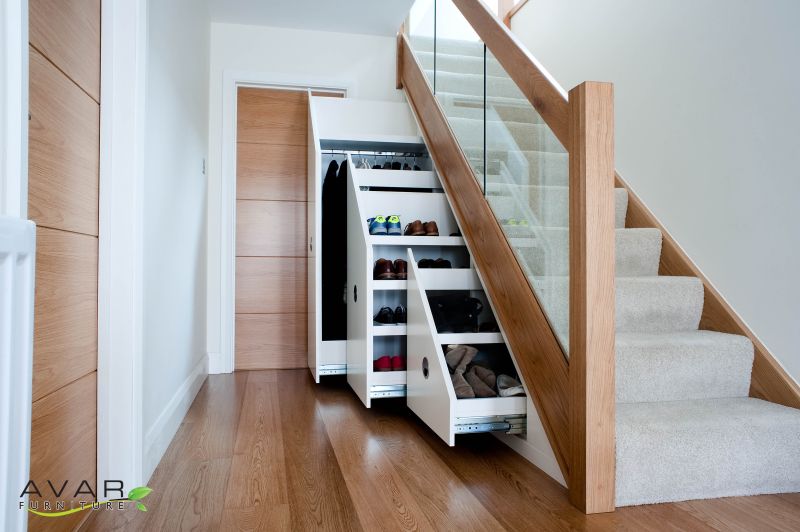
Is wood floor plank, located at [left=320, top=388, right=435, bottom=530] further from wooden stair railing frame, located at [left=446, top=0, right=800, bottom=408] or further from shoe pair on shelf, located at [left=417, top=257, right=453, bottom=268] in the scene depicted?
wooden stair railing frame, located at [left=446, top=0, right=800, bottom=408]

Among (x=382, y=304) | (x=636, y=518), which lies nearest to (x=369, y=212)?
(x=382, y=304)

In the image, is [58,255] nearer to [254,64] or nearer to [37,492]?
[37,492]

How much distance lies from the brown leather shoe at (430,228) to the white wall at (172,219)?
109 centimetres

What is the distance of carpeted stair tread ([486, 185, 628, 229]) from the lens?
1.64m

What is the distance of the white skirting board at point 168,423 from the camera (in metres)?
1.71

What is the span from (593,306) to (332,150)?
7.67ft

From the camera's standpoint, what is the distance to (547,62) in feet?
11.6

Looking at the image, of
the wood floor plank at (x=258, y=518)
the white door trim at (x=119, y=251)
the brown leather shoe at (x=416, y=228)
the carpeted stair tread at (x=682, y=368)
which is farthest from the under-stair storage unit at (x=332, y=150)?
the carpeted stair tread at (x=682, y=368)

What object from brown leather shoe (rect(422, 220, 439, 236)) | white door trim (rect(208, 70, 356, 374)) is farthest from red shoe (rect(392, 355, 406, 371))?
white door trim (rect(208, 70, 356, 374))

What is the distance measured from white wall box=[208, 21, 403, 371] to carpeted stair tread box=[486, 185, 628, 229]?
6.66ft

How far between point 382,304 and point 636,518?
1754 mm

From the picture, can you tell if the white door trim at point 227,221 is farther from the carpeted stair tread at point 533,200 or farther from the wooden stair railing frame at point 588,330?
the wooden stair railing frame at point 588,330

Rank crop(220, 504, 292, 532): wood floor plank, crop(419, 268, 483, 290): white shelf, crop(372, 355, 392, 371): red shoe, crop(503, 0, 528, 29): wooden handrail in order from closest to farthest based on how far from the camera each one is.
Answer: crop(220, 504, 292, 532): wood floor plank → crop(419, 268, 483, 290): white shelf → crop(372, 355, 392, 371): red shoe → crop(503, 0, 528, 29): wooden handrail

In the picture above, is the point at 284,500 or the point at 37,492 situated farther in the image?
the point at 284,500
